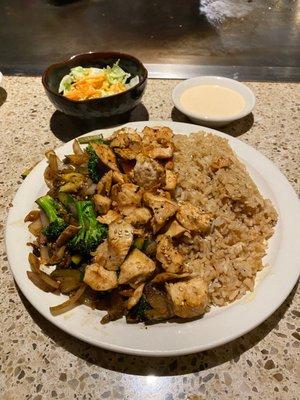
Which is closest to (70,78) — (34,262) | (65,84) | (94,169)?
(65,84)

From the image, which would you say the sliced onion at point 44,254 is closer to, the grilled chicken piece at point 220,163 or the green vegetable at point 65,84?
→ the grilled chicken piece at point 220,163

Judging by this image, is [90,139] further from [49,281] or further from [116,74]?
[49,281]

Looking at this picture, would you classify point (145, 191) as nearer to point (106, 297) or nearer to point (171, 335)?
point (106, 297)

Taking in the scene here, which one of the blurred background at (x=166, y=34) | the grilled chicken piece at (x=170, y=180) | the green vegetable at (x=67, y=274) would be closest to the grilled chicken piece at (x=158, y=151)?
the grilled chicken piece at (x=170, y=180)

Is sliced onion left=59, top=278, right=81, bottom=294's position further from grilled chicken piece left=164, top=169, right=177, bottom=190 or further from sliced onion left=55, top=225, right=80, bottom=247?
grilled chicken piece left=164, top=169, right=177, bottom=190

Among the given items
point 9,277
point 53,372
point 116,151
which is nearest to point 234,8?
point 116,151

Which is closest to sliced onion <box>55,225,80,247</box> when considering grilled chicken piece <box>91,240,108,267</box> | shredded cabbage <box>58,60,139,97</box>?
grilled chicken piece <box>91,240,108,267</box>

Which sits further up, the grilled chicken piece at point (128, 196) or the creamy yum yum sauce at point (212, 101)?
the grilled chicken piece at point (128, 196)
